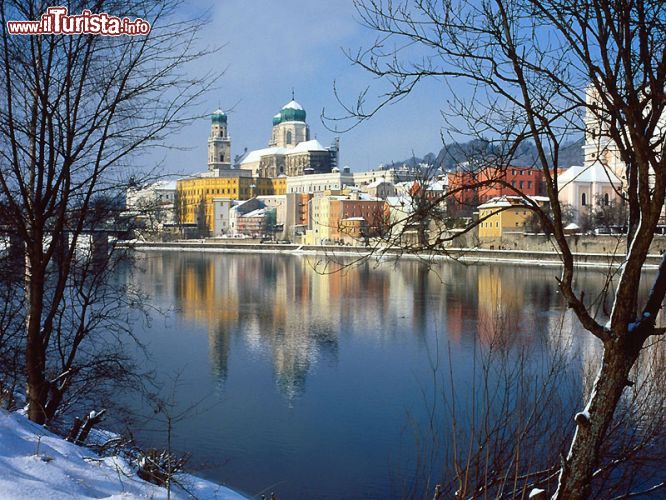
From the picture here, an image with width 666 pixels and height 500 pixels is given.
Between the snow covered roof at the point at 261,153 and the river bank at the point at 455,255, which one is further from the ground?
the snow covered roof at the point at 261,153

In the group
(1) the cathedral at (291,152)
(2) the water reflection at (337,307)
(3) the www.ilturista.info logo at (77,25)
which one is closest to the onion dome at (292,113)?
(1) the cathedral at (291,152)

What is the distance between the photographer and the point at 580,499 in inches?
56.8

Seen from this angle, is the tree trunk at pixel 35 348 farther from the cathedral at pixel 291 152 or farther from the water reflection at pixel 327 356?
the cathedral at pixel 291 152

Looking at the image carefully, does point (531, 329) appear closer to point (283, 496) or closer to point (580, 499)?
point (283, 496)

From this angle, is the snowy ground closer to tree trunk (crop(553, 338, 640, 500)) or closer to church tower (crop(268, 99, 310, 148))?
tree trunk (crop(553, 338, 640, 500))

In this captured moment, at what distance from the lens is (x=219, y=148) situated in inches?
2254

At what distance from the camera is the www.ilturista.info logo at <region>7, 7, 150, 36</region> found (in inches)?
89.0

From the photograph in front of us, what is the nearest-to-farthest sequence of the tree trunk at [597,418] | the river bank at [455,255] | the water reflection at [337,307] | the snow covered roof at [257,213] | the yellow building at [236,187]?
the tree trunk at [597,418] → the water reflection at [337,307] → the river bank at [455,255] → the snow covered roof at [257,213] → the yellow building at [236,187]

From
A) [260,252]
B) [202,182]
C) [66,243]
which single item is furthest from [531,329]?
[202,182]

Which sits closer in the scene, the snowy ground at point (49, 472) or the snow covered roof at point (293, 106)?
the snowy ground at point (49, 472)

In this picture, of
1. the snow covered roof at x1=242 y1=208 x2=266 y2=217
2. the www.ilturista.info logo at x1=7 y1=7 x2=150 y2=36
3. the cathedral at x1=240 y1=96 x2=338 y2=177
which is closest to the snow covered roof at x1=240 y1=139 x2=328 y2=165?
the cathedral at x1=240 y1=96 x2=338 y2=177

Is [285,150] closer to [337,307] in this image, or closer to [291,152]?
[291,152]

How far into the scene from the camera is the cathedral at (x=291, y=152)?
52188 millimetres

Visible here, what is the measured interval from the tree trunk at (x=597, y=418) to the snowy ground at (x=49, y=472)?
0.96 meters
